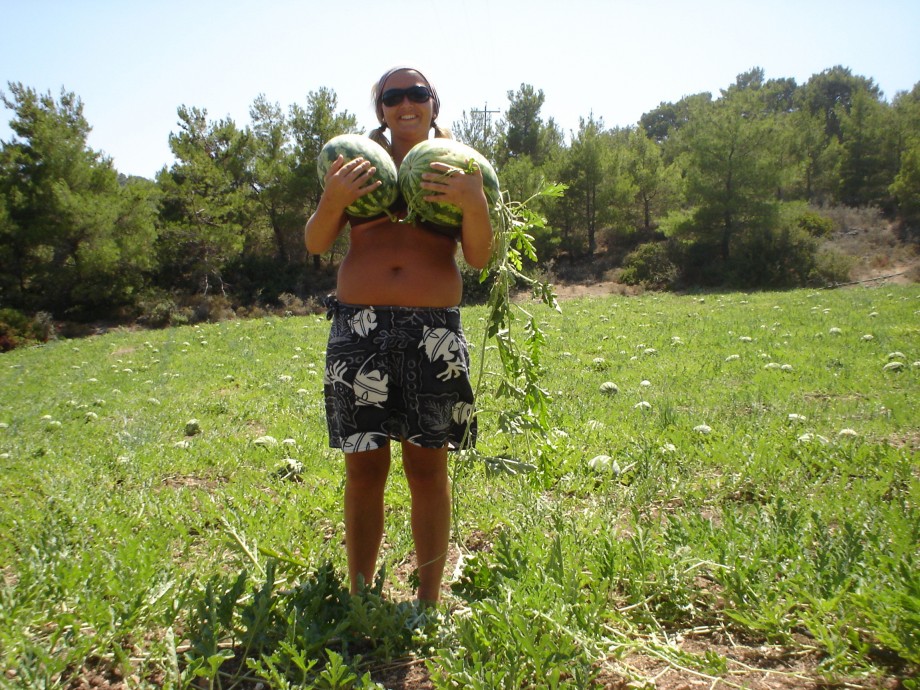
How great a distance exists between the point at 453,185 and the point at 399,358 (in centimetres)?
62

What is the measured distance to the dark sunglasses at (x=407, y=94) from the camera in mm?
2049

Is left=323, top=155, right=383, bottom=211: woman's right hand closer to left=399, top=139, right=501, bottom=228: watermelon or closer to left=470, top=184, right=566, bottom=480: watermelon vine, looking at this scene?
left=399, top=139, right=501, bottom=228: watermelon

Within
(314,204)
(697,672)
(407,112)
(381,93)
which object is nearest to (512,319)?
(407,112)

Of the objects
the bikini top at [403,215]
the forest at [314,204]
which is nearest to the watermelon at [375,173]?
the bikini top at [403,215]

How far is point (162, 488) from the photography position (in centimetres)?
334

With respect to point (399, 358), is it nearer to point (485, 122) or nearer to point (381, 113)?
point (381, 113)

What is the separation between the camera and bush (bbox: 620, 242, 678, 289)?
28938 mm

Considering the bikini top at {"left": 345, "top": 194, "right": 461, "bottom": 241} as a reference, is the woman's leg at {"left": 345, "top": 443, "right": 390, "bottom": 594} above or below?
below

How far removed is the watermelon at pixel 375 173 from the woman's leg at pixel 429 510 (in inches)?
32.8

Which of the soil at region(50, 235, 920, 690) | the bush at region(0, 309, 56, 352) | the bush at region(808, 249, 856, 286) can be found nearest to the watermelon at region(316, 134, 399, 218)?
the soil at region(50, 235, 920, 690)

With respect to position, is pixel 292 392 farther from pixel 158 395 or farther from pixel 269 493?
pixel 269 493

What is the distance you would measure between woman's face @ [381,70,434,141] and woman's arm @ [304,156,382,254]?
1.09 feet

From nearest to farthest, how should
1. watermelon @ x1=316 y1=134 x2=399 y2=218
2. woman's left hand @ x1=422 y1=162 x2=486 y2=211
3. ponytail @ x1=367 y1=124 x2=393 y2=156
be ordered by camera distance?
1. woman's left hand @ x1=422 y1=162 x2=486 y2=211
2. watermelon @ x1=316 y1=134 x2=399 y2=218
3. ponytail @ x1=367 y1=124 x2=393 y2=156

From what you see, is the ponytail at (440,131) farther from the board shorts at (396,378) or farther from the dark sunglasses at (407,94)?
the board shorts at (396,378)
